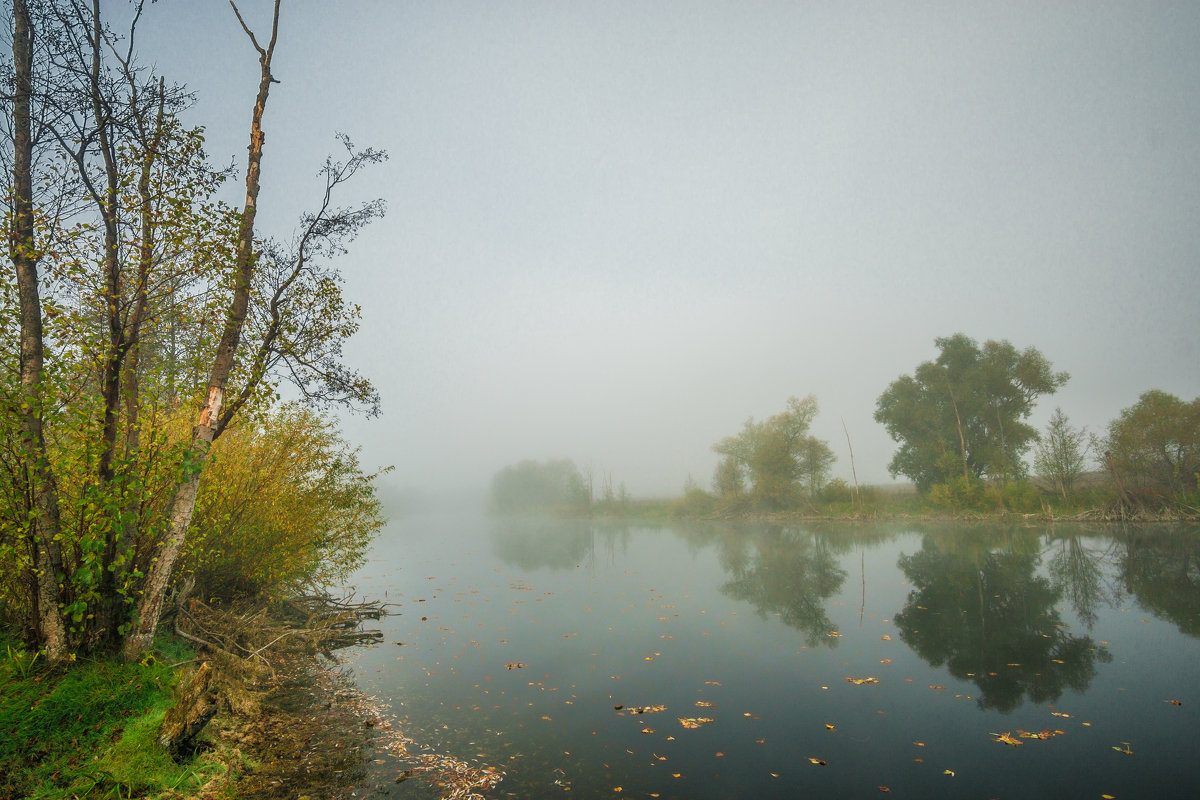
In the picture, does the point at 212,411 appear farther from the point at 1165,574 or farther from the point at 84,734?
the point at 1165,574

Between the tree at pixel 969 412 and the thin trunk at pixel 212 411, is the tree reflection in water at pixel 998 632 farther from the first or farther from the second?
the tree at pixel 969 412

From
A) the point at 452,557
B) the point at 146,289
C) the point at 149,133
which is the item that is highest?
the point at 149,133

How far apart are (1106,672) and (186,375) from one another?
49.7 ft

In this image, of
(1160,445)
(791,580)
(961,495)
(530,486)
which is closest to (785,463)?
(961,495)

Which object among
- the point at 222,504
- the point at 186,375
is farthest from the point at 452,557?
the point at 186,375

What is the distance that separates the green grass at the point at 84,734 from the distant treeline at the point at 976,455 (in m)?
38.3

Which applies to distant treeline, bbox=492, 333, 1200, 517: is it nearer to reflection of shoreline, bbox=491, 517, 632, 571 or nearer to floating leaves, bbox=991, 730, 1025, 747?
reflection of shoreline, bbox=491, 517, 632, 571

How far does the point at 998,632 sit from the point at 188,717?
43.6ft

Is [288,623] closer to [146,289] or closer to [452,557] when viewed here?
[146,289]

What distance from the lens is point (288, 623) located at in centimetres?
1133

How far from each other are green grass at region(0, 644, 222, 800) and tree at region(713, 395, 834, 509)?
47.3m

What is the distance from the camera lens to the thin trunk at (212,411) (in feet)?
21.8

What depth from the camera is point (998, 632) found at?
9938 mm

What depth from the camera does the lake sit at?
5.29 m
